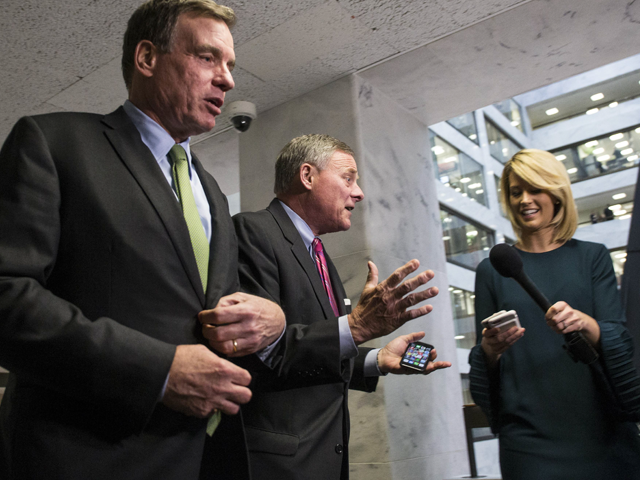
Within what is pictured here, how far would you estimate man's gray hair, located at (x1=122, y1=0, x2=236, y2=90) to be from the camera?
1.53 meters

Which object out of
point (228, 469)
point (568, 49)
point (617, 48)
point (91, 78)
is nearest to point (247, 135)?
point (91, 78)

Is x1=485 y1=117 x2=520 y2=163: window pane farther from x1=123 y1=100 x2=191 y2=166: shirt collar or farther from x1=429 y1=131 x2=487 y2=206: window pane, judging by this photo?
x1=123 y1=100 x2=191 y2=166: shirt collar

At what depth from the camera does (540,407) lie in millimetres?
2072

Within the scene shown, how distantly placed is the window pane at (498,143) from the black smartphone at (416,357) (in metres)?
12.2

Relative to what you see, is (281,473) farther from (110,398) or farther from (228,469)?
(110,398)

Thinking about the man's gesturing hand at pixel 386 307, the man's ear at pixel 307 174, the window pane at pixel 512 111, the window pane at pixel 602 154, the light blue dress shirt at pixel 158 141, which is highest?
the window pane at pixel 512 111

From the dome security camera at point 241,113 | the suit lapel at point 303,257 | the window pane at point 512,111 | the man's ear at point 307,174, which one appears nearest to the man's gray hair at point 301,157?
the man's ear at point 307,174

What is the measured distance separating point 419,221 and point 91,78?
2.76 m

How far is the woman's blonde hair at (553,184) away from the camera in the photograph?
2.40 meters

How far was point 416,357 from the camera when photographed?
2074 millimetres

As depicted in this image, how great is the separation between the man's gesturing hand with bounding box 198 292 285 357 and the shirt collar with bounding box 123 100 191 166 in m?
0.45

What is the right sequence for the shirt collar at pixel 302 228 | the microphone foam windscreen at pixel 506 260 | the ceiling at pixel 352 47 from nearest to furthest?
the microphone foam windscreen at pixel 506 260 < the shirt collar at pixel 302 228 < the ceiling at pixel 352 47

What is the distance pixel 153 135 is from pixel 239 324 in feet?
1.86

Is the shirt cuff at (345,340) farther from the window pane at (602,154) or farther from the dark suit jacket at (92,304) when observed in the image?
the window pane at (602,154)
